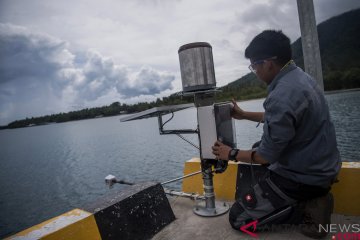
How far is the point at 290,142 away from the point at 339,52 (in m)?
153

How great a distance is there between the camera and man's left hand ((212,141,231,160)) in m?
2.75

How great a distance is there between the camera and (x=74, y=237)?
2434 mm

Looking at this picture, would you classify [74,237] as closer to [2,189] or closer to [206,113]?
[206,113]

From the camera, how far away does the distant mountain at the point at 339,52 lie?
275ft

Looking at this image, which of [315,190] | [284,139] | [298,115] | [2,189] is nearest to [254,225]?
Answer: [315,190]

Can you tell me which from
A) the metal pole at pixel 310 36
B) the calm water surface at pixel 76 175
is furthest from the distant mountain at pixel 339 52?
the metal pole at pixel 310 36

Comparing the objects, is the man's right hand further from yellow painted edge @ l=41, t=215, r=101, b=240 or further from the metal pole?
yellow painted edge @ l=41, t=215, r=101, b=240

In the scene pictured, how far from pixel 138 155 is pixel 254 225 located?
2582 centimetres

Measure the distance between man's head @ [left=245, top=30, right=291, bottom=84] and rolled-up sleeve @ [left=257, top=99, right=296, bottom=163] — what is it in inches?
15.6

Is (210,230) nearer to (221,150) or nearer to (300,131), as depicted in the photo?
(221,150)

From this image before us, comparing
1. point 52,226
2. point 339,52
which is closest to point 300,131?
point 52,226

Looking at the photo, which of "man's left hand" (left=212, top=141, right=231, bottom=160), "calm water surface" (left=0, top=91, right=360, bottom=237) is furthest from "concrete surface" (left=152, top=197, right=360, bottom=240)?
"calm water surface" (left=0, top=91, right=360, bottom=237)

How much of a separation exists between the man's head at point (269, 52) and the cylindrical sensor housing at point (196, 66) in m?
0.64

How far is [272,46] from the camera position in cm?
246
